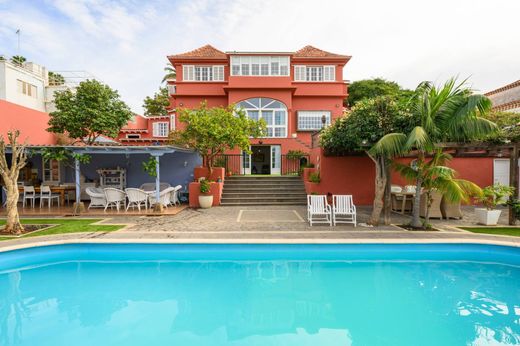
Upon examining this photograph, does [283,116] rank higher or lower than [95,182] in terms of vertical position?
higher

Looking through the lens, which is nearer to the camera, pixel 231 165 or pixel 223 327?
pixel 223 327

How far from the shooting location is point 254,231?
8195mm

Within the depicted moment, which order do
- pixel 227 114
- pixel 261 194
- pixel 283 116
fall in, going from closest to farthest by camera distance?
1. pixel 227 114
2. pixel 261 194
3. pixel 283 116

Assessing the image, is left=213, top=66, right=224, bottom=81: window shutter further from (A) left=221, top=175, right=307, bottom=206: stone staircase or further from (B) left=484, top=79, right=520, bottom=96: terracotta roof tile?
(B) left=484, top=79, right=520, bottom=96: terracotta roof tile

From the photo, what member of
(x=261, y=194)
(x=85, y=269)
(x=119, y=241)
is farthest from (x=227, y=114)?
(x=85, y=269)

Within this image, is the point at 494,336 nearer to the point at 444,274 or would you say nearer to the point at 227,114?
the point at 444,274

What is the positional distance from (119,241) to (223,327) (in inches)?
166

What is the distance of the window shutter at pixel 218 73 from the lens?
21.3 m

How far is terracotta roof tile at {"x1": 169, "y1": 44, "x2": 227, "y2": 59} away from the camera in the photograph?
829 inches

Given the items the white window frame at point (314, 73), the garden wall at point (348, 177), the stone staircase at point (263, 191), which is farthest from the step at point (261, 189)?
the white window frame at point (314, 73)

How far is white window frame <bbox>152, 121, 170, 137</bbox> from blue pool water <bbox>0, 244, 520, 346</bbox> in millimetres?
21722

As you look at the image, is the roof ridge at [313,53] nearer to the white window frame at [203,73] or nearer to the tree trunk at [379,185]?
the white window frame at [203,73]

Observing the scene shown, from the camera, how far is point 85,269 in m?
6.52

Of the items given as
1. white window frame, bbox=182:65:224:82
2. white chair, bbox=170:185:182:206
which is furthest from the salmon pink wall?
white window frame, bbox=182:65:224:82
